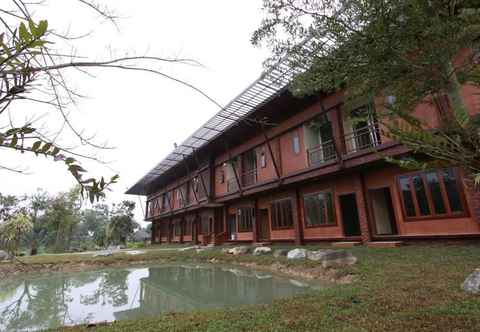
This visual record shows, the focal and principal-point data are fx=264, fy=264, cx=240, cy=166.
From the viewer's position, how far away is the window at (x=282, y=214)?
14133mm

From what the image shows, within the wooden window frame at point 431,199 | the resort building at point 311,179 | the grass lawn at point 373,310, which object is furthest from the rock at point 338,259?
the wooden window frame at point 431,199

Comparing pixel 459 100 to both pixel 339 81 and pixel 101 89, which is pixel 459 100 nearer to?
pixel 339 81

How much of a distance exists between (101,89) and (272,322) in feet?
12.0

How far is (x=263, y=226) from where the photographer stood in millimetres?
16688

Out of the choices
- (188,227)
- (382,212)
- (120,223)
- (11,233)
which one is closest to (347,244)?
(382,212)

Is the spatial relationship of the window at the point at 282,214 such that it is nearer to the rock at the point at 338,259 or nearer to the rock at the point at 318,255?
the rock at the point at 318,255

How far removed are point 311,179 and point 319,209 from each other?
1.56 m

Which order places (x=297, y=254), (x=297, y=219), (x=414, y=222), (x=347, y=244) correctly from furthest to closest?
(x=297, y=219) < (x=347, y=244) < (x=297, y=254) < (x=414, y=222)

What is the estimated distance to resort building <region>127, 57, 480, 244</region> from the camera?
28.0ft

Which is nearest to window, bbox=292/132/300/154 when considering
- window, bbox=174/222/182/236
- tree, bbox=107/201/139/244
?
window, bbox=174/222/182/236

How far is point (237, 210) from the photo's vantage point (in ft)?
60.9

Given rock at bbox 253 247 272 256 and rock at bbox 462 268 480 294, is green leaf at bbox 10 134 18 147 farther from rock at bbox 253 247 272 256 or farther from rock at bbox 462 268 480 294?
rock at bbox 253 247 272 256

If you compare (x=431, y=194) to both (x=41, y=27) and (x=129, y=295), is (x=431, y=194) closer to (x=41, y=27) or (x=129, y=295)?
(x=129, y=295)

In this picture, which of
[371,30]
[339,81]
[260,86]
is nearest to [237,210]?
[260,86]
